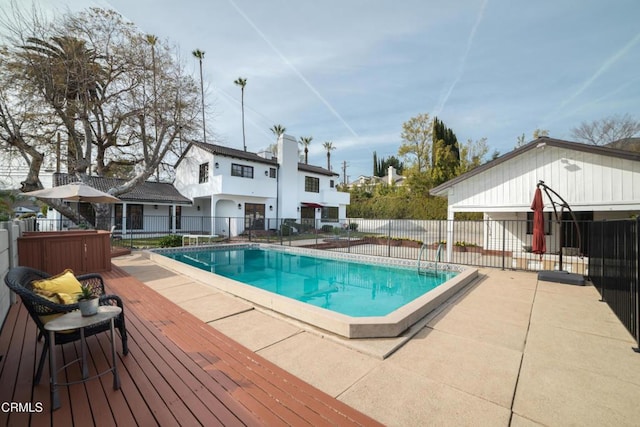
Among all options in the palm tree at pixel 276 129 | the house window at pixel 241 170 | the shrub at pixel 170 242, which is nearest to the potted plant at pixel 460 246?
the shrub at pixel 170 242

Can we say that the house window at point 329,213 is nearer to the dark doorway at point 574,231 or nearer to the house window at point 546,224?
the house window at point 546,224

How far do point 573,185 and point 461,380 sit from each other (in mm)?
10111

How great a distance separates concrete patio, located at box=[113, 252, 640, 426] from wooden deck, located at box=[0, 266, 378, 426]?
10.9 inches

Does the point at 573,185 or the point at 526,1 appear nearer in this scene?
the point at 526,1

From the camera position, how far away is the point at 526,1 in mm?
8328

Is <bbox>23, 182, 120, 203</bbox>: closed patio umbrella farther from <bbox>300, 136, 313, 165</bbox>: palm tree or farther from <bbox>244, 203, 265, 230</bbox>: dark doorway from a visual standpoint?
<bbox>300, 136, 313, 165</bbox>: palm tree

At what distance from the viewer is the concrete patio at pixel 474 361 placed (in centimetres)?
243

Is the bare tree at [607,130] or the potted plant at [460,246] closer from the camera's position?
the potted plant at [460,246]

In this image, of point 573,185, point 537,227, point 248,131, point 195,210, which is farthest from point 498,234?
point 248,131

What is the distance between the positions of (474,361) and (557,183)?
9658mm

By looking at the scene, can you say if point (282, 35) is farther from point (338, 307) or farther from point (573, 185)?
point (573, 185)

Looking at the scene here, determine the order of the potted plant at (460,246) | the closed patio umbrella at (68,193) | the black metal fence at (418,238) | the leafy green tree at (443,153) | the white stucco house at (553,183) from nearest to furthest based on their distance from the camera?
the closed patio umbrella at (68,193), the white stucco house at (553,183), the black metal fence at (418,238), the potted plant at (460,246), the leafy green tree at (443,153)

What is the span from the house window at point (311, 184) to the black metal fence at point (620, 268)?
21.6 m

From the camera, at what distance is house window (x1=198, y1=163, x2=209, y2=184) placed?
2133 cm
